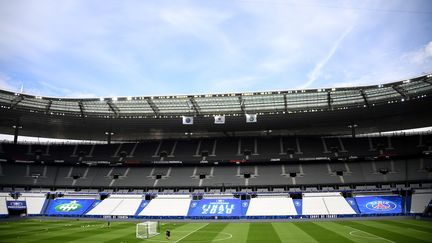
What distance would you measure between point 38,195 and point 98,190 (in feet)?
31.0

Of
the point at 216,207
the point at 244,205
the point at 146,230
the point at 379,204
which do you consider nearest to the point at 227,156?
the point at 244,205

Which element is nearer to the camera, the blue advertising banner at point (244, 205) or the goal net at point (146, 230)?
the goal net at point (146, 230)

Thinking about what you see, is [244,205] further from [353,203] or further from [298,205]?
[353,203]

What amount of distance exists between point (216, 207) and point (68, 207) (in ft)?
77.5

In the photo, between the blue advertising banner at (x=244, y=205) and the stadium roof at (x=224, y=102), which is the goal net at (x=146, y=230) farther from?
the stadium roof at (x=224, y=102)

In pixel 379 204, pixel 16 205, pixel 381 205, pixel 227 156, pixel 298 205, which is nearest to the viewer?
pixel 381 205

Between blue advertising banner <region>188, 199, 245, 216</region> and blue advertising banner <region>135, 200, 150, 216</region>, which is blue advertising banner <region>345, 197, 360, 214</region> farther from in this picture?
blue advertising banner <region>135, 200, 150, 216</region>

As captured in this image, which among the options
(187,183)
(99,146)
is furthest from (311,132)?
(99,146)

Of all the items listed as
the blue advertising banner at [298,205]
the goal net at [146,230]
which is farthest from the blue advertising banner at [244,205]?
the goal net at [146,230]

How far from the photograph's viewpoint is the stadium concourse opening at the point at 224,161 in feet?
145

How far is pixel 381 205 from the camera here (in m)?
44.4

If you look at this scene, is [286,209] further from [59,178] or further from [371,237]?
[59,178]

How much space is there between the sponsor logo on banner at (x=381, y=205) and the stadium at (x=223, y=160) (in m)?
0.13

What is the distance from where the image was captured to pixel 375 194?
47594 mm
